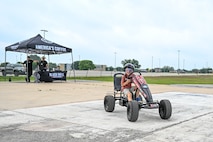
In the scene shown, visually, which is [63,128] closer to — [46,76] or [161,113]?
[161,113]

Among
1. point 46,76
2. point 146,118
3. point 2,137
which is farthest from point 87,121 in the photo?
point 46,76

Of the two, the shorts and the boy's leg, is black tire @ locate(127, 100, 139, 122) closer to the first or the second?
the boy's leg

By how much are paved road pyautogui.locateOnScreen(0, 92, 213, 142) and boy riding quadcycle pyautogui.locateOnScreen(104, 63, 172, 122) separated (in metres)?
0.18

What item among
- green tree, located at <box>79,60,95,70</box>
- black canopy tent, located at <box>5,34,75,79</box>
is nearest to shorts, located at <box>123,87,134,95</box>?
black canopy tent, located at <box>5,34,75,79</box>

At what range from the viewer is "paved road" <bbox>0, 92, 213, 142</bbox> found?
4250 mm

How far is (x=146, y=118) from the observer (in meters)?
6.02

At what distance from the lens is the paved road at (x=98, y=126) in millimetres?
4250

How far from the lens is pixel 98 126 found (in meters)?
5.05

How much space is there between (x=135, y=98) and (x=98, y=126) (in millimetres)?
1646

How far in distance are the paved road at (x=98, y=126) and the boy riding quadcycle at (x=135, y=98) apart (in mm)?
182

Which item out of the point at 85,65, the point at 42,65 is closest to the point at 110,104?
the point at 42,65

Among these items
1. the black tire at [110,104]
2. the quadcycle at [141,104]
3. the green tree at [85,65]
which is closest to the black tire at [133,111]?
the quadcycle at [141,104]

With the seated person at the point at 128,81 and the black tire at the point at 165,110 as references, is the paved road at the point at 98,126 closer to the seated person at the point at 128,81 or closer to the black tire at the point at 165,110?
the black tire at the point at 165,110

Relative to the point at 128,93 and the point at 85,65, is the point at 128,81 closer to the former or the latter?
the point at 128,93
